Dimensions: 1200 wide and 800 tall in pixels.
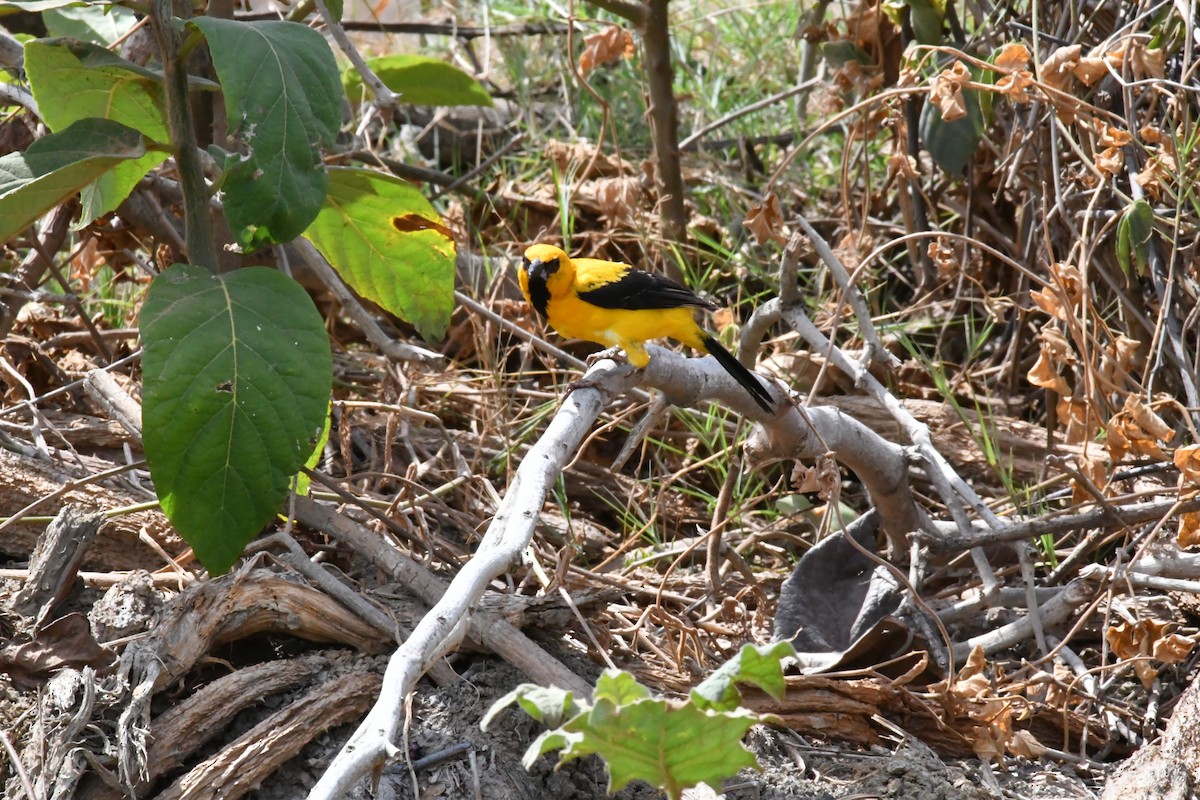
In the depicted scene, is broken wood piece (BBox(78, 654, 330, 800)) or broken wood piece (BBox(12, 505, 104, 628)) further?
broken wood piece (BBox(12, 505, 104, 628))

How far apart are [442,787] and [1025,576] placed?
1.63 meters

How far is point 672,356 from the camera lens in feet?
9.78

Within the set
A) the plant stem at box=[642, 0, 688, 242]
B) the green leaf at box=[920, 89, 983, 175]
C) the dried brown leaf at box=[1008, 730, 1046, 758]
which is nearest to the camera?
the dried brown leaf at box=[1008, 730, 1046, 758]

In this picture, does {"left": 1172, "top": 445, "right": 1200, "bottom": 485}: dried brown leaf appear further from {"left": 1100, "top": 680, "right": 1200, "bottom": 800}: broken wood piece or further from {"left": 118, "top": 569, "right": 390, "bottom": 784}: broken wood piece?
{"left": 118, "top": 569, "right": 390, "bottom": 784}: broken wood piece

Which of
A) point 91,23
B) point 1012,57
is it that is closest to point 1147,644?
point 1012,57

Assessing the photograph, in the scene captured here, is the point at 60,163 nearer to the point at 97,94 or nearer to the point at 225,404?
the point at 97,94

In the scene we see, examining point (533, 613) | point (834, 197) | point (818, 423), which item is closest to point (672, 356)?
point (818, 423)

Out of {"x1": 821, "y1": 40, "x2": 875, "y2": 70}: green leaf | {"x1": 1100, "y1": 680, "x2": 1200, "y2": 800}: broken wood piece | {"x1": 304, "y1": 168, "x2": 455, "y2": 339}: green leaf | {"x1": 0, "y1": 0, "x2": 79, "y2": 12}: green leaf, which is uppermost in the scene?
{"x1": 0, "y1": 0, "x2": 79, "y2": 12}: green leaf

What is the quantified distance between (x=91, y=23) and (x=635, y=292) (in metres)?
2.38

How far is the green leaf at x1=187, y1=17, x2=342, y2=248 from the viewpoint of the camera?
2238mm

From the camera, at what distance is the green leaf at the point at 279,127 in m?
2.24

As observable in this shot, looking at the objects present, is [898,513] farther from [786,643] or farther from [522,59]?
[522,59]

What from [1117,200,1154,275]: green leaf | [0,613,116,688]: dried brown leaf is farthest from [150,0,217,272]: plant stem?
[1117,200,1154,275]: green leaf

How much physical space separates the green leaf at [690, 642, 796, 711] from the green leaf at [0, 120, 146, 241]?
5.28 ft
